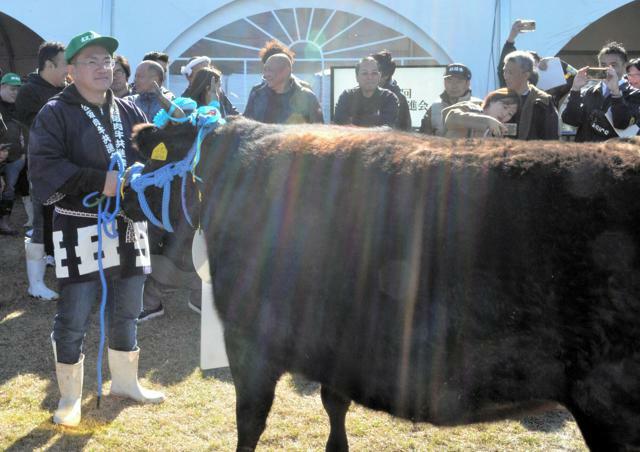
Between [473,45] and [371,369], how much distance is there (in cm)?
968

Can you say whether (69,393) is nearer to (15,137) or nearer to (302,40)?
(15,137)

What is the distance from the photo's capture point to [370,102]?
238 inches

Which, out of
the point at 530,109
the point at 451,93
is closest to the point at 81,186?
the point at 530,109

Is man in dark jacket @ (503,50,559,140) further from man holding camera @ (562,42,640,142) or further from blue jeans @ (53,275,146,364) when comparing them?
blue jeans @ (53,275,146,364)

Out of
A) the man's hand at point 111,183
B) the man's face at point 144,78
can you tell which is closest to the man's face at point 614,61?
the man's face at point 144,78

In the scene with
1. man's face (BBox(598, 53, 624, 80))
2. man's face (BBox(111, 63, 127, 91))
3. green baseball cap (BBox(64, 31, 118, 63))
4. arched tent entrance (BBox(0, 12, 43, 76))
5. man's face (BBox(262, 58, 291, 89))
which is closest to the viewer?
green baseball cap (BBox(64, 31, 118, 63))

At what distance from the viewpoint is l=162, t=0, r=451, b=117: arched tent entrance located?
11164mm

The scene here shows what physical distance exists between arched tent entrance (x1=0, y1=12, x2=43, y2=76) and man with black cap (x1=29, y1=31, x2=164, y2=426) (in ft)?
56.6

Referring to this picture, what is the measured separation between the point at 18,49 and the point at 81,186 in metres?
18.5

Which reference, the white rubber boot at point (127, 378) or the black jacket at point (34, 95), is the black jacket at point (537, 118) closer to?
the white rubber boot at point (127, 378)

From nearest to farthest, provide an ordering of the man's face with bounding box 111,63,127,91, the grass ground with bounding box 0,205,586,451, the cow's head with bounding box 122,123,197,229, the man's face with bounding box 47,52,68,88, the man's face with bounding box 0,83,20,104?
the cow's head with bounding box 122,123,197,229, the grass ground with bounding box 0,205,586,451, the man's face with bounding box 47,52,68,88, the man's face with bounding box 111,63,127,91, the man's face with bounding box 0,83,20,104

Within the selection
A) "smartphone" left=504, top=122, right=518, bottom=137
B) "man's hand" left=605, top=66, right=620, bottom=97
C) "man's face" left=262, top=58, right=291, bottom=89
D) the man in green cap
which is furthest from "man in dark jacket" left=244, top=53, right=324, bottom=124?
the man in green cap

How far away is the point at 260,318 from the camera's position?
8.00 ft

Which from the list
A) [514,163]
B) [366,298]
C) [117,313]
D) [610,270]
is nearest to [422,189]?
[514,163]
